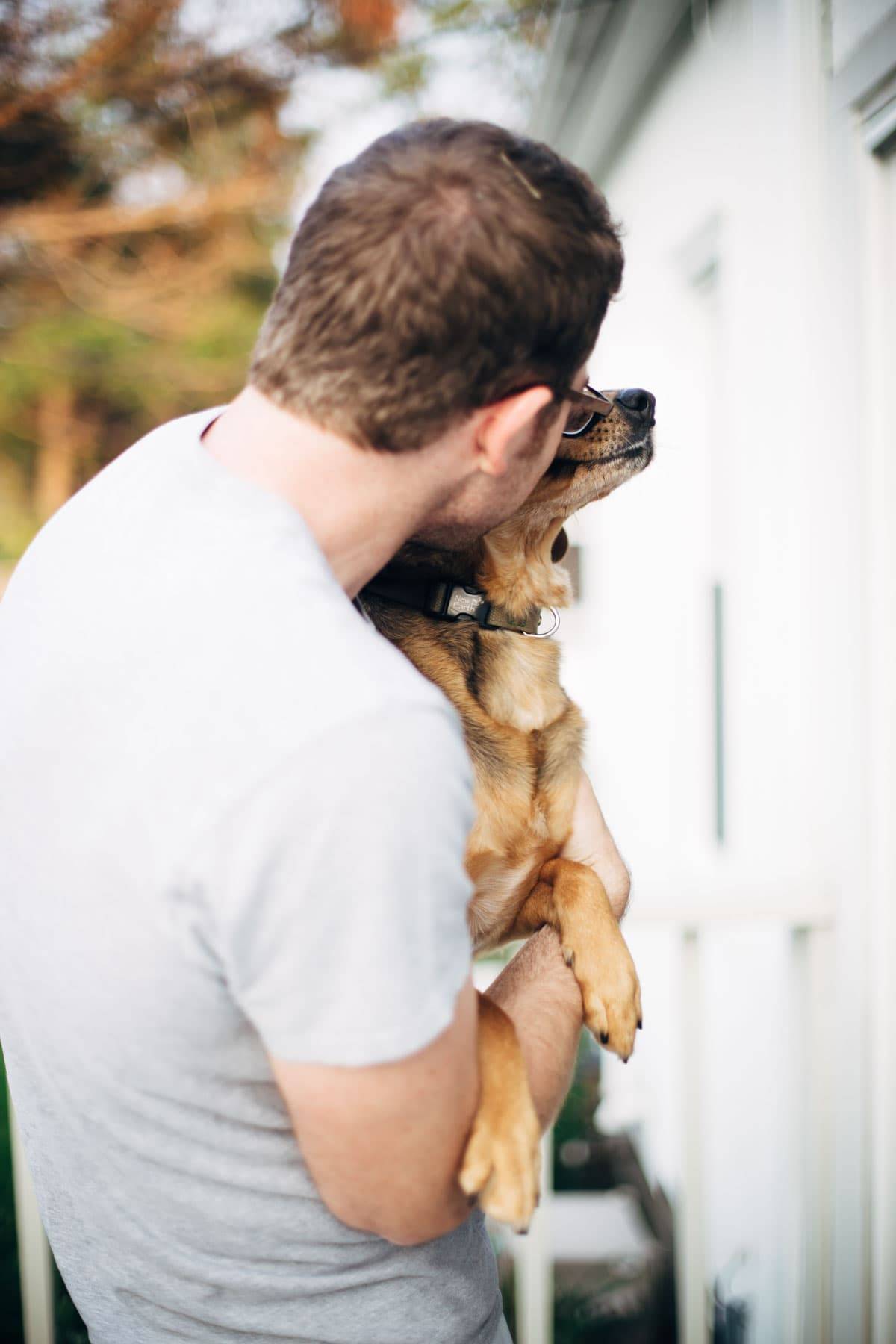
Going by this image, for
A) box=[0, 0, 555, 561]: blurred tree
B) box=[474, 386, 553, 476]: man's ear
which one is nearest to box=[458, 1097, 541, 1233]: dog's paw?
box=[474, 386, 553, 476]: man's ear

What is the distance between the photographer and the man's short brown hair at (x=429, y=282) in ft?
2.81

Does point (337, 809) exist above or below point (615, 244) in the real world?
below

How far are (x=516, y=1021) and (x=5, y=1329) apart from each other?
83.7 inches

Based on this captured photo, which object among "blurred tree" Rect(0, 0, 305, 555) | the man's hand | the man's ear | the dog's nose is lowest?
the man's hand

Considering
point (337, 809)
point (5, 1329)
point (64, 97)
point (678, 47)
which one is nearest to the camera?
point (337, 809)

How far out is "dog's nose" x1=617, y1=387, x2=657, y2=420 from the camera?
178 centimetres

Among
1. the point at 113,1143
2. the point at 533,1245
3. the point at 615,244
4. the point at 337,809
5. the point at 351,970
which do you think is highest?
the point at 615,244

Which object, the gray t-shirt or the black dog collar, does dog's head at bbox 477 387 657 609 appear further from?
the gray t-shirt

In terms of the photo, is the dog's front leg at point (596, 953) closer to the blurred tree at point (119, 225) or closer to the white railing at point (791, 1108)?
the white railing at point (791, 1108)

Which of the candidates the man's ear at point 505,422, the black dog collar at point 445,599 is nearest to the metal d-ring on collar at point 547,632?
the black dog collar at point 445,599

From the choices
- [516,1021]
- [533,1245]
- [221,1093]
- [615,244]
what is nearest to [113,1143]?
[221,1093]

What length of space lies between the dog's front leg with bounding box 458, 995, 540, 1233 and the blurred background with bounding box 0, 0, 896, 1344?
1121 millimetres

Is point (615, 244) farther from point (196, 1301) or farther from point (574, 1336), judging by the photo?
point (574, 1336)

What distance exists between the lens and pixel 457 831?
77cm
